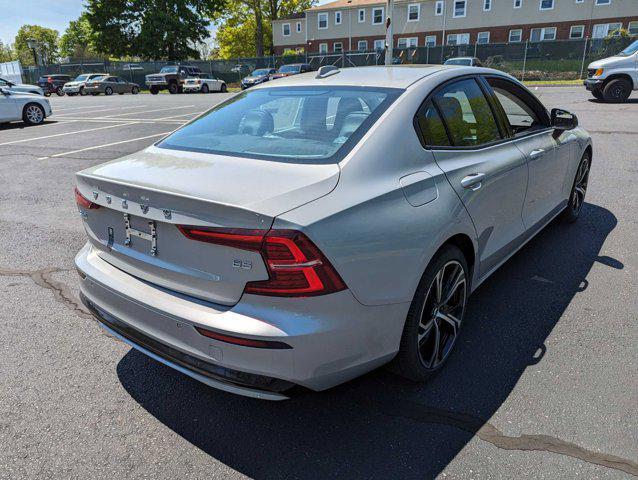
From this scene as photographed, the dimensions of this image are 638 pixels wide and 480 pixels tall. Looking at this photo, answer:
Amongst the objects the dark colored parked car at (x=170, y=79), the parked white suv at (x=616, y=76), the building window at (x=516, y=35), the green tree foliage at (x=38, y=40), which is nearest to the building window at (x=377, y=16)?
the building window at (x=516, y=35)

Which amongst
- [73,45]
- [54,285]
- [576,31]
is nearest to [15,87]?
[54,285]

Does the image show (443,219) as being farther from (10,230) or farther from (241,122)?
(10,230)

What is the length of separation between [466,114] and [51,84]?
140ft

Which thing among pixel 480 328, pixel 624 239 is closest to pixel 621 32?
pixel 624 239

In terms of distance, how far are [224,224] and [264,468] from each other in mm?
1113

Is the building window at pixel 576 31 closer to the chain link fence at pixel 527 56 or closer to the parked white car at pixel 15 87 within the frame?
the chain link fence at pixel 527 56

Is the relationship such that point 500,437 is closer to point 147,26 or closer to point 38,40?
point 147,26

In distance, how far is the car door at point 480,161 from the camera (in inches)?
108

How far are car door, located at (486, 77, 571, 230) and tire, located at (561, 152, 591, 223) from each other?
1.60ft

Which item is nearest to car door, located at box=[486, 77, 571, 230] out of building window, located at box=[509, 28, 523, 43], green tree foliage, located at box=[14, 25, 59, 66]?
building window, located at box=[509, 28, 523, 43]

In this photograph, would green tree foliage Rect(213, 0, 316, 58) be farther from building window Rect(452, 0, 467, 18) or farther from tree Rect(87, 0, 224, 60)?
building window Rect(452, 0, 467, 18)

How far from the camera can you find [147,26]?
4981cm

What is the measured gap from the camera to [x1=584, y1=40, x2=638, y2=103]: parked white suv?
15344mm

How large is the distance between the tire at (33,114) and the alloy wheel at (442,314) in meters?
16.3
